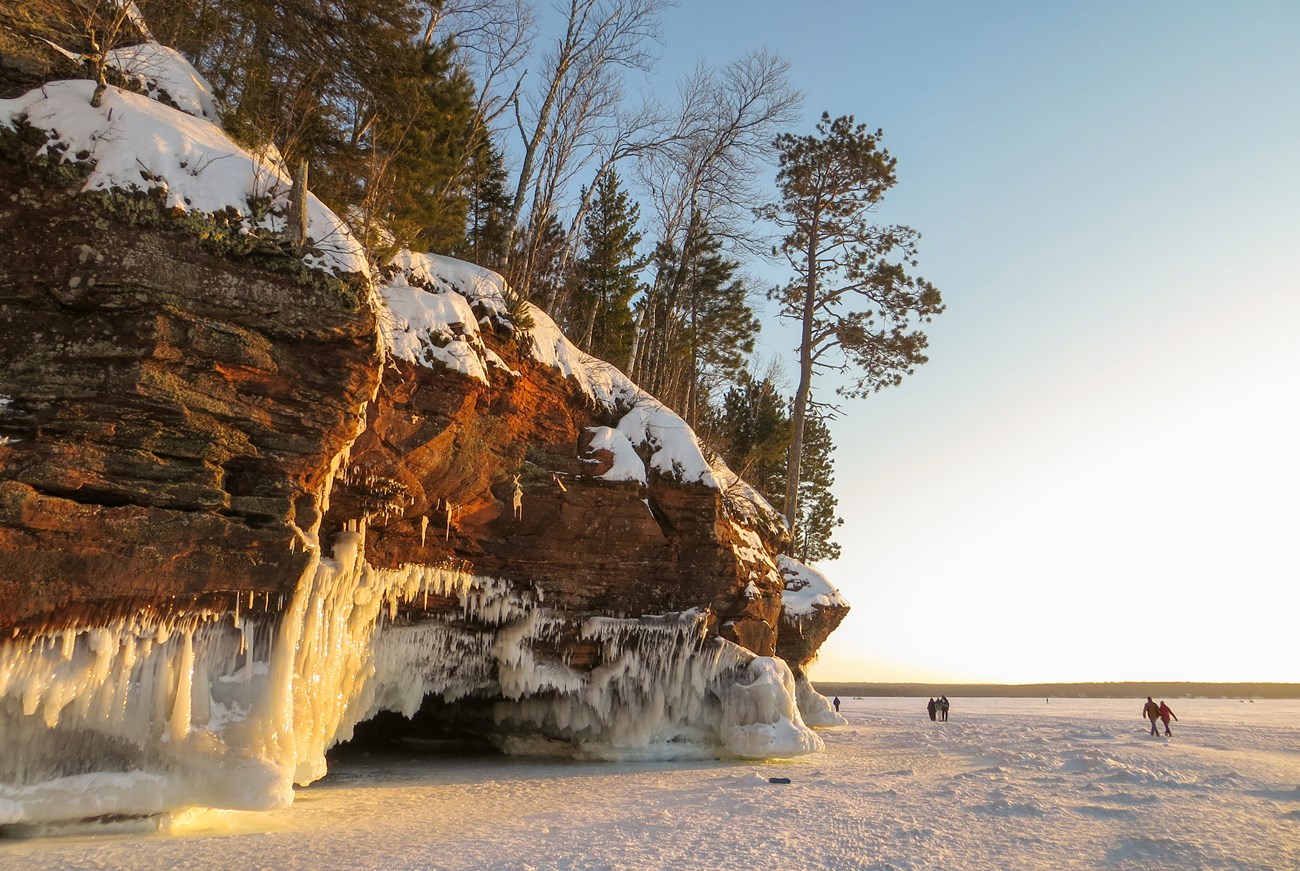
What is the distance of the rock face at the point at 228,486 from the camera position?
767 centimetres

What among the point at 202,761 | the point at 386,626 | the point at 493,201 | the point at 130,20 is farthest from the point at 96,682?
the point at 493,201

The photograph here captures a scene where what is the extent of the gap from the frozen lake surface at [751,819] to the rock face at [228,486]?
1099 mm

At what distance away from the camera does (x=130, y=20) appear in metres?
10.0

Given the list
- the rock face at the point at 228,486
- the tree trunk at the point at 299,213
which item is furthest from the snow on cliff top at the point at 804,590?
the tree trunk at the point at 299,213

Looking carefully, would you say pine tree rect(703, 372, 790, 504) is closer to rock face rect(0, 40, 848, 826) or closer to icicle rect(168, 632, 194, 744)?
rock face rect(0, 40, 848, 826)

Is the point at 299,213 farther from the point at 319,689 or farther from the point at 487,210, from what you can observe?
the point at 487,210

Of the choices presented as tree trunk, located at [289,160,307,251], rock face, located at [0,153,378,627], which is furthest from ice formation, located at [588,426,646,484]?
tree trunk, located at [289,160,307,251]

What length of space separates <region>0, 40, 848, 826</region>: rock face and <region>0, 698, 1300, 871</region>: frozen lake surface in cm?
110

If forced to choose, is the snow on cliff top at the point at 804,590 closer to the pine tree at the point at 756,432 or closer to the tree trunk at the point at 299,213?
the pine tree at the point at 756,432

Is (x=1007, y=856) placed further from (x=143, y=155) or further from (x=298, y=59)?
(x=298, y=59)

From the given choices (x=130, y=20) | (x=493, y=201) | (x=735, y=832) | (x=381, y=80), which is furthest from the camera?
(x=493, y=201)

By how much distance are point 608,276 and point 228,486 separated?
18171 millimetres

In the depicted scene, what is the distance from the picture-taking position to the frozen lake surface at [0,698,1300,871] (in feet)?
24.9

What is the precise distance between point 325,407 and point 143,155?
3.45 m
